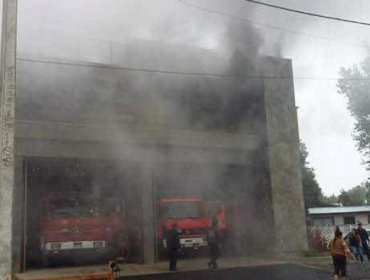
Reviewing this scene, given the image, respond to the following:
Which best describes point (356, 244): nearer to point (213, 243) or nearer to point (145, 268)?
point (213, 243)

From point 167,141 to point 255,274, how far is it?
3.05 meters

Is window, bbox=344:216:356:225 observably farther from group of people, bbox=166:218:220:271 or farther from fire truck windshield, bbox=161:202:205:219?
group of people, bbox=166:218:220:271

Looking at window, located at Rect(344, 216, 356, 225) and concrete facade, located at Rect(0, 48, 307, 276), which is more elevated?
concrete facade, located at Rect(0, 48, 307, 276)

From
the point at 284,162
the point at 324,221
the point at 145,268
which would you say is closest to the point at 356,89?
the point at 284,162

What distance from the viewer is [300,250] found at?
10703 mm

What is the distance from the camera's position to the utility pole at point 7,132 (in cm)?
418

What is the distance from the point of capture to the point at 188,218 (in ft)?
35.1

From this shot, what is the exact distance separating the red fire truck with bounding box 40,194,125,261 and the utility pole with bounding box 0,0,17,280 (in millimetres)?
5235

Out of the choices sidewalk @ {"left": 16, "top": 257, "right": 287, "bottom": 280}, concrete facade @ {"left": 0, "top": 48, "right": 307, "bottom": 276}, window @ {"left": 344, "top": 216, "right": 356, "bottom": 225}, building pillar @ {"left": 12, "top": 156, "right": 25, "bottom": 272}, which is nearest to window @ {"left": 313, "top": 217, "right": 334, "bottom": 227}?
window @ {"left": 344, "top": 216, "right": 356, "bottom": 225}

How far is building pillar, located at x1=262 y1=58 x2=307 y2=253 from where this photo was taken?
1069 cm

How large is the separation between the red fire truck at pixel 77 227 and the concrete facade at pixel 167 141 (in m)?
0.70

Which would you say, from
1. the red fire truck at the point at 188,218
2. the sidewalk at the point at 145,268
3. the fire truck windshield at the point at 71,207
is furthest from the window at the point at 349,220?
the fire truck windshield at the point at 71,207

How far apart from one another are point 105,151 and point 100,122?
0.74 meters

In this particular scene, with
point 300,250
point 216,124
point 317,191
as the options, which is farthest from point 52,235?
point 317,191
